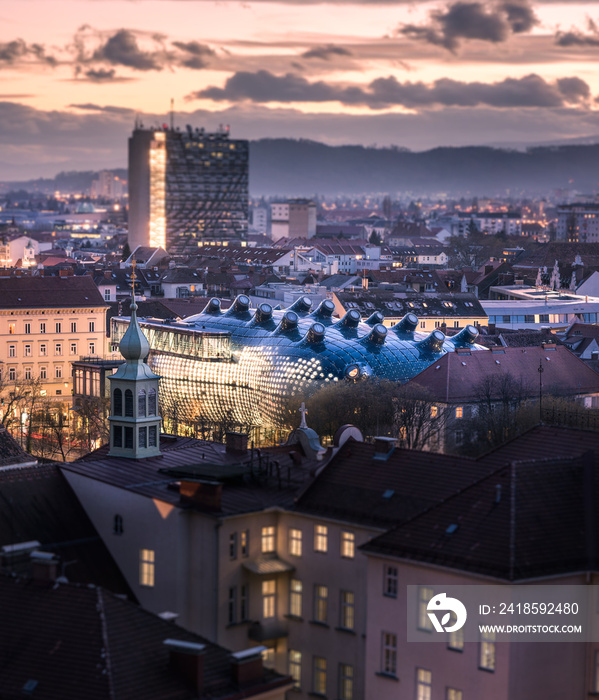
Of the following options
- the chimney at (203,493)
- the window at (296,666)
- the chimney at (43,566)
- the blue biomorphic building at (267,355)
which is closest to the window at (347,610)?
the window at (296,666)

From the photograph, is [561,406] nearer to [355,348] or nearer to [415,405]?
[415,405]

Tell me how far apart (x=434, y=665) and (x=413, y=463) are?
25.8ft

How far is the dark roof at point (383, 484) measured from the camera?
4397cm

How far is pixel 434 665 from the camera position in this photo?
39844mm

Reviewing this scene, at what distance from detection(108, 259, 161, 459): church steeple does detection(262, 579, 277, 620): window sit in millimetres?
10823

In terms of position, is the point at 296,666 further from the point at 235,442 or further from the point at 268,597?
the point at 235,442

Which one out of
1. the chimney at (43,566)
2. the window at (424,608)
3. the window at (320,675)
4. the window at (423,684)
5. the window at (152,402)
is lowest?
the window at (320,675)

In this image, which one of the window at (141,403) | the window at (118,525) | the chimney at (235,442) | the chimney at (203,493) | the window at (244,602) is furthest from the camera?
the window at (141,403)

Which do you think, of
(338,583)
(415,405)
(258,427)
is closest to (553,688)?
(338,583)

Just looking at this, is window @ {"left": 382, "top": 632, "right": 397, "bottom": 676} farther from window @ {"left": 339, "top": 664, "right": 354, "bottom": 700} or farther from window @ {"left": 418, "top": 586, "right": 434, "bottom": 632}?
window @ {"left": 339, "top": 664, "right": 354, "bottom": 700}

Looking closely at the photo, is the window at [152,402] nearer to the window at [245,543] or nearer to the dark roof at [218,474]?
the dark roof at [218,474]

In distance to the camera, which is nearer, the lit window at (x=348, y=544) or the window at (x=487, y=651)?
the window at (x=487, y=651)

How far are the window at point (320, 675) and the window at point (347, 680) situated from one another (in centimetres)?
75

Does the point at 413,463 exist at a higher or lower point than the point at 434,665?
higher
